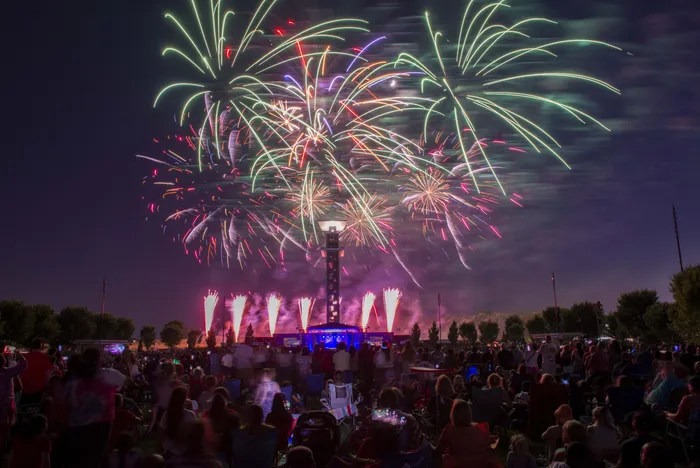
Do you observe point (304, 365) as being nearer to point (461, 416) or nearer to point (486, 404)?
point (486, 404)

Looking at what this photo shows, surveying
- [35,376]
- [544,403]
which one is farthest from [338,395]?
[35,376]

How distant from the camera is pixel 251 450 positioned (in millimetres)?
7188

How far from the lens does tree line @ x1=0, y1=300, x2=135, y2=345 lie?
7875cm

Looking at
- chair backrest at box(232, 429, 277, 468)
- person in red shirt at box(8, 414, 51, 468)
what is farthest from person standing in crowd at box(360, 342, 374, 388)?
person in red shirt at box(8, 414, 51, 468)

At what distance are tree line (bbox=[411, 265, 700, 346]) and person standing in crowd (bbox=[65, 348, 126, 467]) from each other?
626 inches

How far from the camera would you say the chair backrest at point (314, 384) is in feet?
49.8

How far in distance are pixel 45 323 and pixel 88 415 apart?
3568 inches

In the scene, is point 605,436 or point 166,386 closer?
point 605,436

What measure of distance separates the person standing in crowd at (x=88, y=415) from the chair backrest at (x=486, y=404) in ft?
22.9

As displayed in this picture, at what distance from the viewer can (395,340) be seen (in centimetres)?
6644

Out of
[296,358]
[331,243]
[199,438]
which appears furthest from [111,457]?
[331,243]

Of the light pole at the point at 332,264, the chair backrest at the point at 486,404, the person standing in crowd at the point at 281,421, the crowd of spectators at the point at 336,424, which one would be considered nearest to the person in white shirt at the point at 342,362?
the crowd of spectators at the point at 336,424

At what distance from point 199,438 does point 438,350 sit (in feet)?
48.6

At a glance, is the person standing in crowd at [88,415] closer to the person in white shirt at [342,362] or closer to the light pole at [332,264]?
the person in white shirt at [342,362]
